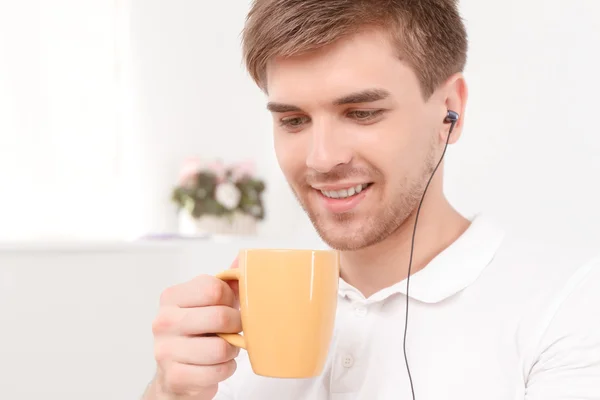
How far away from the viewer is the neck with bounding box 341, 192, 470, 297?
3.54ft

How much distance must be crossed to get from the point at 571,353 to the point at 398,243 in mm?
313

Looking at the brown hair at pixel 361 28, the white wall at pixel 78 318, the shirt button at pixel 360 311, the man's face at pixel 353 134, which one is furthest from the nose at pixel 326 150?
the white wall at pixel 78 318

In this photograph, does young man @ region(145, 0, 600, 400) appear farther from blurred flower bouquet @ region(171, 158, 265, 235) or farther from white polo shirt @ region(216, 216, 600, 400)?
blurred flower bouquet @ region(171, 158, 265, 235)

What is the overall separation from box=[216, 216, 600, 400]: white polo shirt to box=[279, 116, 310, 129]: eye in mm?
269

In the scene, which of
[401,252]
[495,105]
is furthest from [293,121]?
[495,105]

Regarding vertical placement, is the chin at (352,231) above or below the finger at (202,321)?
above

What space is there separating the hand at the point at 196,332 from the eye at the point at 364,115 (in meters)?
0.32

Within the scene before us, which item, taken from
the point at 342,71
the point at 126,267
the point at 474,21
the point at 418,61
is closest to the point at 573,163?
the point at 474,21

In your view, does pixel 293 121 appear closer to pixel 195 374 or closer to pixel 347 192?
pixel 347 192

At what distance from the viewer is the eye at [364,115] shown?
3.23 feet

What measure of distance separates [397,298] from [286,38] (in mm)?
425

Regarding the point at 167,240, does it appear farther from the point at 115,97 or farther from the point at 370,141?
the point at 370,141

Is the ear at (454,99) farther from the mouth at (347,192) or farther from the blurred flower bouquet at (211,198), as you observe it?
the blurred flower bouquet at (211,198)

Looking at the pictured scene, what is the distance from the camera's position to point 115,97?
8.73 feet
